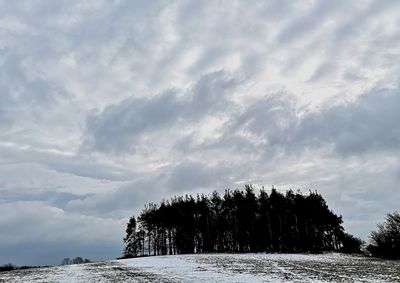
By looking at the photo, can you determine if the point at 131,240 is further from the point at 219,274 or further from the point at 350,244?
the point at 219,274

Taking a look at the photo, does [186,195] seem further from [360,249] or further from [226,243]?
[360,249]

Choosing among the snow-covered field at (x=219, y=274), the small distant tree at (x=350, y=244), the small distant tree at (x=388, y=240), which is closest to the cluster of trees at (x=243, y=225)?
the small distant tree at (x=350, y=244)

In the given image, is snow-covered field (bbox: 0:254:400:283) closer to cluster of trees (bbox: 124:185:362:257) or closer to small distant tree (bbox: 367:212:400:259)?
small distant tree (bbox: 367:212:400:259)

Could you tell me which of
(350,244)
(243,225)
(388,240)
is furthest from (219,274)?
(350,244)

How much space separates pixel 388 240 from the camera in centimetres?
7138

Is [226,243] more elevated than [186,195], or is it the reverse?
[186,195]

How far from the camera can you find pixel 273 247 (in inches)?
3824

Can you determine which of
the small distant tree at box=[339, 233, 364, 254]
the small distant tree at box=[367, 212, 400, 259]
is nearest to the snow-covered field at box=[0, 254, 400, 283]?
the small distant tree at box=[367, 212, 400, 259]

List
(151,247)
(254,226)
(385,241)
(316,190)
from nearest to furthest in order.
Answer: (385,241) < (254,226) < (151,247) < (316,190)

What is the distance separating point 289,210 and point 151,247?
126ft

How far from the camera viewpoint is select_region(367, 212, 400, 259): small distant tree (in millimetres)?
69000

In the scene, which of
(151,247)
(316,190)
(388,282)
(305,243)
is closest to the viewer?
(388,282)

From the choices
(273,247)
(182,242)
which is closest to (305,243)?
(273,247)

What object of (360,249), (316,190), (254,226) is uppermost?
(316,190)
